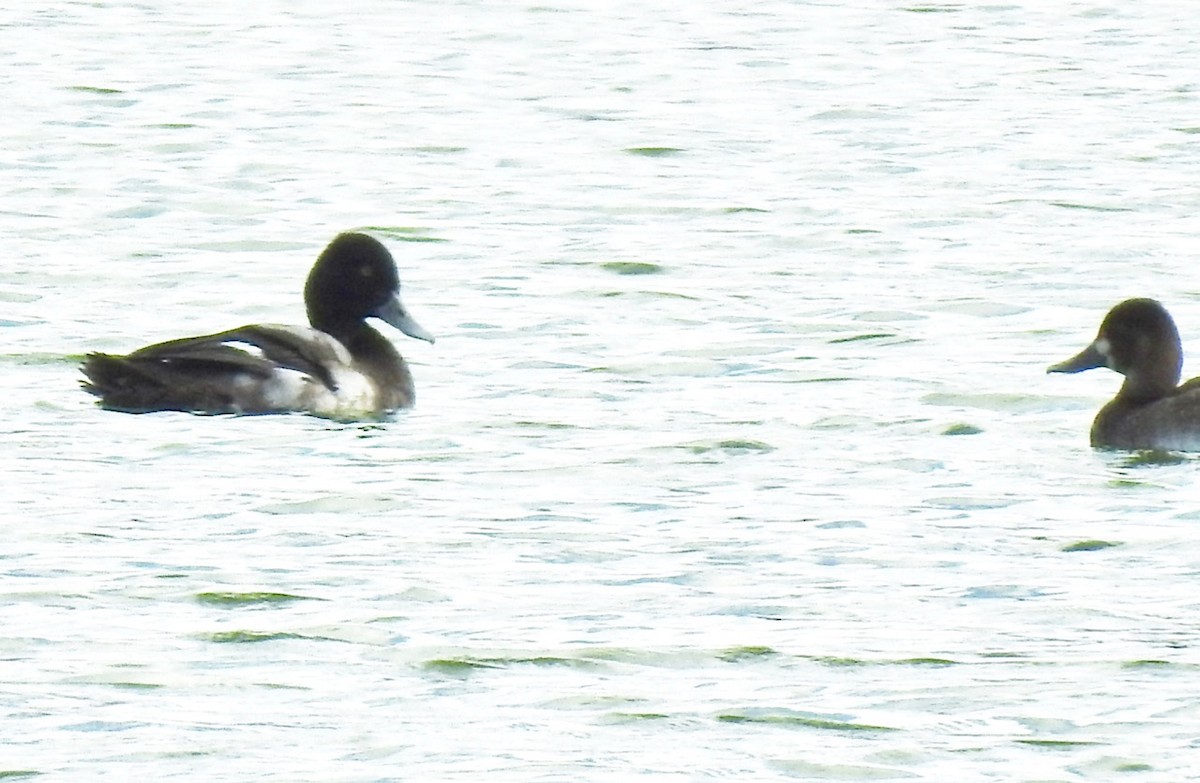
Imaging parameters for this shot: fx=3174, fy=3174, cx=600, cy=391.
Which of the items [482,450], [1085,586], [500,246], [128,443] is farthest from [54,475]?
[500,246]

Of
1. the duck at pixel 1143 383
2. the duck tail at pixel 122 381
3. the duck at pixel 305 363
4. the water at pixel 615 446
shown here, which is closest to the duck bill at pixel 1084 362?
the duck at pixel 1143 383

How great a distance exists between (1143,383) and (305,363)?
3184 millimetres

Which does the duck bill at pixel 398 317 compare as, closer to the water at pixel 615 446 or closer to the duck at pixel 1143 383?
the water at pixel 615 446

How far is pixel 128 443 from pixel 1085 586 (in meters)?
3.81

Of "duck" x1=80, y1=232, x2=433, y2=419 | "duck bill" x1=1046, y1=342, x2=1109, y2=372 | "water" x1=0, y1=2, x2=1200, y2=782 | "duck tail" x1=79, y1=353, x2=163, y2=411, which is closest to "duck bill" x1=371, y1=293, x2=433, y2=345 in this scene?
"duck" x1=80, y1=232, x2=433, y2=419

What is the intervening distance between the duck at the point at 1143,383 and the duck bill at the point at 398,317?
102 inches

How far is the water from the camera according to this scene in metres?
7.83

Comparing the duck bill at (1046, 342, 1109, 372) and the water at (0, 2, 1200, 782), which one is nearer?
the water at (0, 2, 1200, 782)

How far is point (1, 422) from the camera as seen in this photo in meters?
11.8

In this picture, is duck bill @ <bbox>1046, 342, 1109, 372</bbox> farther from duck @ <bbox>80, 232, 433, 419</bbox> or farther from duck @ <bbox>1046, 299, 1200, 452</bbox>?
duck @ <bbox>80, 232, 433, 419</bbox>

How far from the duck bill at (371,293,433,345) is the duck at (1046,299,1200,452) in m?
2.58


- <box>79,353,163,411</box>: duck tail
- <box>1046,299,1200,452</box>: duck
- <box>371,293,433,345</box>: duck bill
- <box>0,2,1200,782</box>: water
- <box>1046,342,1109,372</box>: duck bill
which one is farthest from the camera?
<box>371,293,433,345</box>: duck bill

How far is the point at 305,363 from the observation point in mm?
12219

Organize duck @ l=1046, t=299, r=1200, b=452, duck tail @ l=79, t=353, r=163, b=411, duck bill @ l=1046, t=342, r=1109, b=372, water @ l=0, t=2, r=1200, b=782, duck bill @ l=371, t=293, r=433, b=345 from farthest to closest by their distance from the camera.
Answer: duck bill @ l=371, t=293, r=433, b=345
duck bill @ l=1046, t=342, r=1109, b=372
duck tail @ l=79, t=353, r=163, b=411
duck @ l=1046, t=299, r=1200, b=452
water @ l=0, t=2, r=1200, b=782
